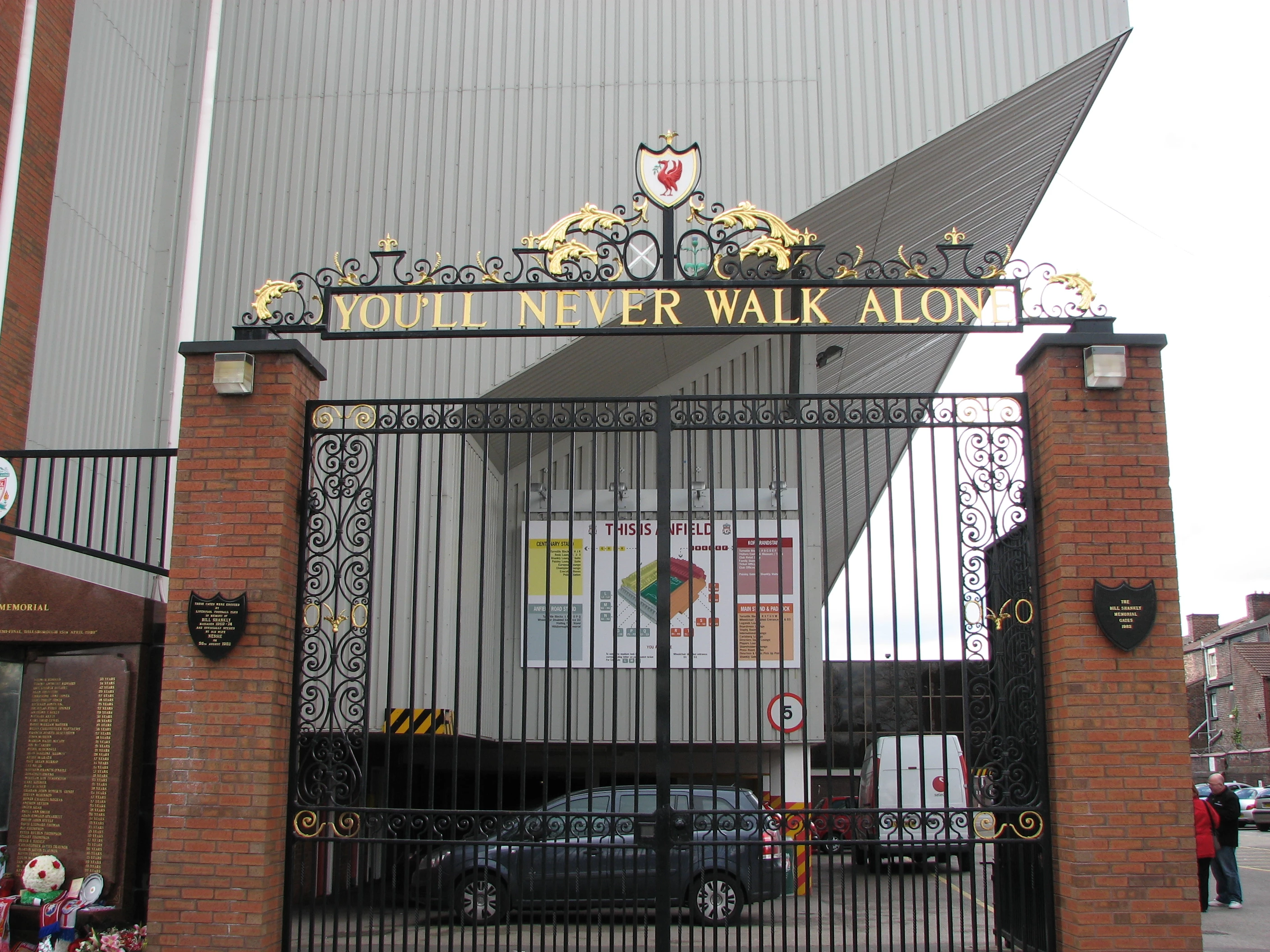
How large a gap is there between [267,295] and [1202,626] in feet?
201

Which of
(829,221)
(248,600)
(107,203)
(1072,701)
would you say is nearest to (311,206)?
(107,203)

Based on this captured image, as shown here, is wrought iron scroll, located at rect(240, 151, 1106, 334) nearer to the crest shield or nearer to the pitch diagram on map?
the crest shield

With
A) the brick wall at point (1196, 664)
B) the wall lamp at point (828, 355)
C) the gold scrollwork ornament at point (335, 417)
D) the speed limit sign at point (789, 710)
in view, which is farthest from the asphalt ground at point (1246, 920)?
the brick wall at point (1196, 664)

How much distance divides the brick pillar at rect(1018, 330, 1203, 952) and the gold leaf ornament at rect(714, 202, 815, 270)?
5.24 ft

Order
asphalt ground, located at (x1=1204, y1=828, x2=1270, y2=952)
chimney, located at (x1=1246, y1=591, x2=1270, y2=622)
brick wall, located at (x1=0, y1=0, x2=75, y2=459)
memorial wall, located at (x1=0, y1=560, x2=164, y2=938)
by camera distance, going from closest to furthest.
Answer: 1. memorial wall, located at (x1=0, y1=560, x2=164, y2=938)
2. asphalt ground, located at (x1=1204, y1=828, x2=1270, y2=952)
3. brick wall, located at (x1=0, y1=0, x2=75, y2=459)
4. chimney, located at (x1=1246, y1=591, x2=1270, y2=622)

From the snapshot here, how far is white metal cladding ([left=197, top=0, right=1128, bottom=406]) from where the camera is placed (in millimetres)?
12508

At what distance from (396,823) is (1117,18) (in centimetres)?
1140

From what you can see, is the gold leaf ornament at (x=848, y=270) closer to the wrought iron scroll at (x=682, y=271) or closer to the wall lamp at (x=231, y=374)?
the wrought iron scroll at (x=682, y=271)

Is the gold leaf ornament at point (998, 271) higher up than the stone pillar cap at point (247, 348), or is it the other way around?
the gold leaf ornament at point (998, 271)

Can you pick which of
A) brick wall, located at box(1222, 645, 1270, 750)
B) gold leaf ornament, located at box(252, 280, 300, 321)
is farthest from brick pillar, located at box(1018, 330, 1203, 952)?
brick wall, located at box(1222, 645, 1270, 750)

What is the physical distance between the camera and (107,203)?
41.1 feet

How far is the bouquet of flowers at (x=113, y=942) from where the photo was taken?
6.84 metres

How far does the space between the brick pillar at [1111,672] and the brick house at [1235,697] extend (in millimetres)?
40678

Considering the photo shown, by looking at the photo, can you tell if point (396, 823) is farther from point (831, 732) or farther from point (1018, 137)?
point (1018, 137)
